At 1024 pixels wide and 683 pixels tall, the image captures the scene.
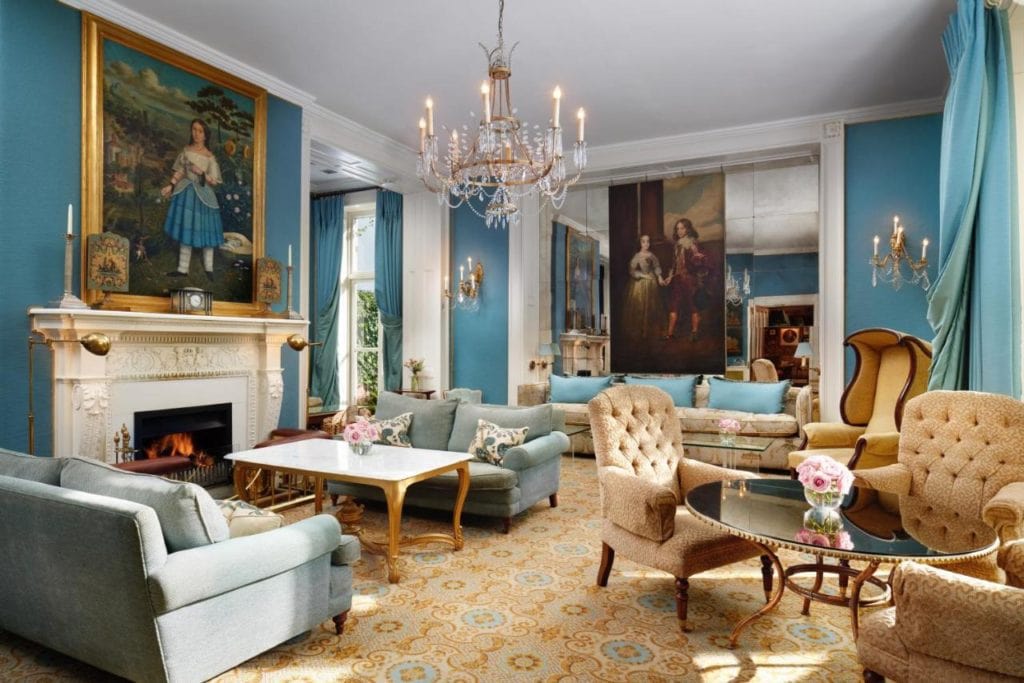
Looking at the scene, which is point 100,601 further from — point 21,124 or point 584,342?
point 584,342

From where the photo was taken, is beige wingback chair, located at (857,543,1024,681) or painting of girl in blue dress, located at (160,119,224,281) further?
painting of girl in blue dress, located at (160,119,224,281)

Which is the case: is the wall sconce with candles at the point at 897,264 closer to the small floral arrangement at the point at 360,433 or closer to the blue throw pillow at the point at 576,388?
the blue throw pillow at the point at 576,388

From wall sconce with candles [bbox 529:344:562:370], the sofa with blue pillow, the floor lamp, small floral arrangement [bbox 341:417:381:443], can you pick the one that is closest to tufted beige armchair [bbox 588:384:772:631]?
small floral arrangement [bbox 341:417:381:443]

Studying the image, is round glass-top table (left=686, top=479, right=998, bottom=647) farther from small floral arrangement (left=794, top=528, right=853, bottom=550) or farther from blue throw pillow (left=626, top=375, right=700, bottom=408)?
blue throw pillow (left=626, top=375, right=700, bottom=408)

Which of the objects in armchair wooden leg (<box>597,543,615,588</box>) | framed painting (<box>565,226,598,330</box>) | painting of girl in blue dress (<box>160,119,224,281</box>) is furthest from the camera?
framed painting (<box>565,226,598,330</box>)

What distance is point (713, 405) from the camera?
274 inches

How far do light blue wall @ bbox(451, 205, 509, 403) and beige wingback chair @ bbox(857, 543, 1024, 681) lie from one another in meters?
6.27

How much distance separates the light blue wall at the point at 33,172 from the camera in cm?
398

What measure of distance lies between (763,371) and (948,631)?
19.2 ft

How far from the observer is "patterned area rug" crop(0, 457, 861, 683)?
96.3 inches

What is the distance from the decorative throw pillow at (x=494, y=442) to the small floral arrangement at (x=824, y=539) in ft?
7.80

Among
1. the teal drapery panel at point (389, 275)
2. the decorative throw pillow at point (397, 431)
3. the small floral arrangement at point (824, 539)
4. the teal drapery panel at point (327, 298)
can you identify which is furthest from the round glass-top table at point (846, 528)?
the teal drapery panel at point (327, 298)

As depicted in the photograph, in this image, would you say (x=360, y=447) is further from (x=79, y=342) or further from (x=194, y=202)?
(x=194, y=202)

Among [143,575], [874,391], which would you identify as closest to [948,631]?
[143,575]
